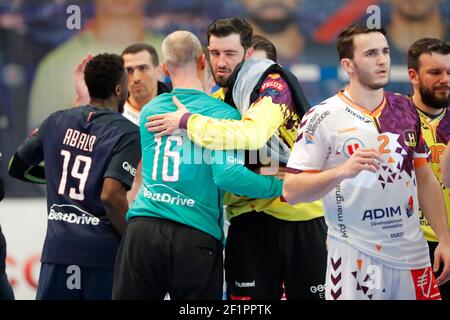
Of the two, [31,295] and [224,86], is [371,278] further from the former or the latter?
[31,295]

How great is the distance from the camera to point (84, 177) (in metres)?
6.29

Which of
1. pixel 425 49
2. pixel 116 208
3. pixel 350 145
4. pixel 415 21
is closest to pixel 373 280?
pixel 350 145

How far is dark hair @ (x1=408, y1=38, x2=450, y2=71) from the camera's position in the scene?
7004mm

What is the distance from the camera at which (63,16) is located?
32.9 feet

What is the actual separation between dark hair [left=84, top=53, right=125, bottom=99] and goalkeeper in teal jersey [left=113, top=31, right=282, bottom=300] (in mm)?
730

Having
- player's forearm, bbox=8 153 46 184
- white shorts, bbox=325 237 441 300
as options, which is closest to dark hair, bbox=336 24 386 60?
white shorts, bbox=325 237 441 300

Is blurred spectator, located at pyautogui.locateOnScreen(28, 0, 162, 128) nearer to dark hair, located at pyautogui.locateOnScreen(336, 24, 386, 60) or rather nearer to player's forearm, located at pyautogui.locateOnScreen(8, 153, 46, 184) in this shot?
player's forearm, located at pyautogui.locateOnScreen(8, 153, 46, 184)

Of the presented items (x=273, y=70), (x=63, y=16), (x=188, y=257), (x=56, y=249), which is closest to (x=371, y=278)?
(x=188, y=257)

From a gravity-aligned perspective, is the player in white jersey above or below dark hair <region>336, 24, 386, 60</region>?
below

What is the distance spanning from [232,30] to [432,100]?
170 cm

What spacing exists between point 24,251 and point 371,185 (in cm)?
530

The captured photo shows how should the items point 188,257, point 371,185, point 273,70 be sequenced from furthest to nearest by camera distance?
point 273,70
point 188,257
point 371,185

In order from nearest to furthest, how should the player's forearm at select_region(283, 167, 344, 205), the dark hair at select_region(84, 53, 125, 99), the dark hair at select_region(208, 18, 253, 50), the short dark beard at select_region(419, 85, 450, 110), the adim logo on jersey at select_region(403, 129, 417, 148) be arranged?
the player's forearm at select_region(283, 167, 344, 205) < the adim logo on jersey at select_region(403, 129, 417, 148) < the dark hair at select_region(208, 18, 253, 50) < the dark hair at select_region(84, 53, 125, 99) < the short dark beard at select_region(419, 85, 450, 110)

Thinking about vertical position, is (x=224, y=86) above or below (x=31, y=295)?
above
